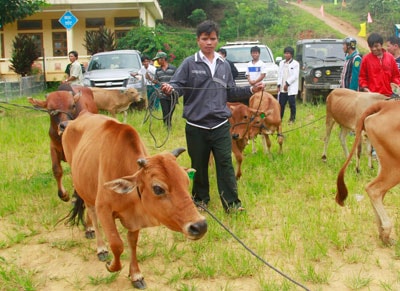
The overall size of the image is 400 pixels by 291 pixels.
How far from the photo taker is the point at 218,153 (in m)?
5.71

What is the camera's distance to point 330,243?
5.03 m

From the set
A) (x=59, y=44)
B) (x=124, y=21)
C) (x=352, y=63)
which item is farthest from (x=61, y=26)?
(x=352, y=63)

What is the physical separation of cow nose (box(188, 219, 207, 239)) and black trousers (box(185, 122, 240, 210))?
2.51 metres

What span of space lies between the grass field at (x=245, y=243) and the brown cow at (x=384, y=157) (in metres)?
0.29

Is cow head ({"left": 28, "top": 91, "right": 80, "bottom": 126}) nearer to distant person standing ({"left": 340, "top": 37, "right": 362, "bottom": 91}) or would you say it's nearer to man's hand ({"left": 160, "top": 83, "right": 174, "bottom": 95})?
man's hand ({"left": 160, "top": 83, "right": 174, "bottom": 95})

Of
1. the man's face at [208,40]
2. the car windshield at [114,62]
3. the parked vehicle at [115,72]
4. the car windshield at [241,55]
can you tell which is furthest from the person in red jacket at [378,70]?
the car windshield at [114,62]

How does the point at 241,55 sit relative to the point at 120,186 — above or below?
above

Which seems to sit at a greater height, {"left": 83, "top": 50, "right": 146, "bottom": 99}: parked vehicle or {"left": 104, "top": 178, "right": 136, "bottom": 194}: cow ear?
{"left": 83, "top": 50, "right": 146, "bottom": 99}: parked vehicle

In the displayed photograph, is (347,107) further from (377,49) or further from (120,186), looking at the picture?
(120,186)

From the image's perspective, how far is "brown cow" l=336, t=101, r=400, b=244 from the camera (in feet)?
16.4

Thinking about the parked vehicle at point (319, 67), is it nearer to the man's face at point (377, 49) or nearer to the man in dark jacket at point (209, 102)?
the man's face at point (377, 49)

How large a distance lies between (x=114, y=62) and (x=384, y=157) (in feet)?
36.9

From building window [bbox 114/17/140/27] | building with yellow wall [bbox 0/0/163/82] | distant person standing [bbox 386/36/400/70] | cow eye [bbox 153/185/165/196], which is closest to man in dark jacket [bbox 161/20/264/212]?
cow eye [bbox 153/185/165/196]

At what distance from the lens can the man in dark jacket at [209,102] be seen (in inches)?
217
